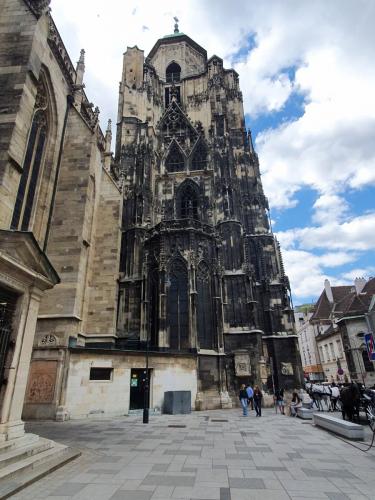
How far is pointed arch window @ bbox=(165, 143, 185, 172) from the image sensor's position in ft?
96.3

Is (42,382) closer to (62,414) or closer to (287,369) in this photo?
(62,414)

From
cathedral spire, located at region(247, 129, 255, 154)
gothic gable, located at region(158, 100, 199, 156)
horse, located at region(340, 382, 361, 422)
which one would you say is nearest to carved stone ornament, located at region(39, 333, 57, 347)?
horse, located at region(340, 382, 361, 422)

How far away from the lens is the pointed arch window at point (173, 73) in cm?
3722

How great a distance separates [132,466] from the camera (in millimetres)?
5727

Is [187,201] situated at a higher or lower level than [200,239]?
higher

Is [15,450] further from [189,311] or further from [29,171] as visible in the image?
[189,311]

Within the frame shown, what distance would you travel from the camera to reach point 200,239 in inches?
834

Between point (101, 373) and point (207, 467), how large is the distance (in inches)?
357

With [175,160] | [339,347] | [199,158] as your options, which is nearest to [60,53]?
[175,160]

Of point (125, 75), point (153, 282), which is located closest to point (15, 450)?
point (153, 282)

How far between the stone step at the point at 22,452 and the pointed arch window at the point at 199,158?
25528 mm

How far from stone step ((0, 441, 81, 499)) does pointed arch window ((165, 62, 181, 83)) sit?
38859 mm

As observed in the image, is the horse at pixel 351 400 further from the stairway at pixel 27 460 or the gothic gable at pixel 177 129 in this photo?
the gothic gable at pixel 177 129

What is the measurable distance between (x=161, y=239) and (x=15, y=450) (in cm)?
1574
